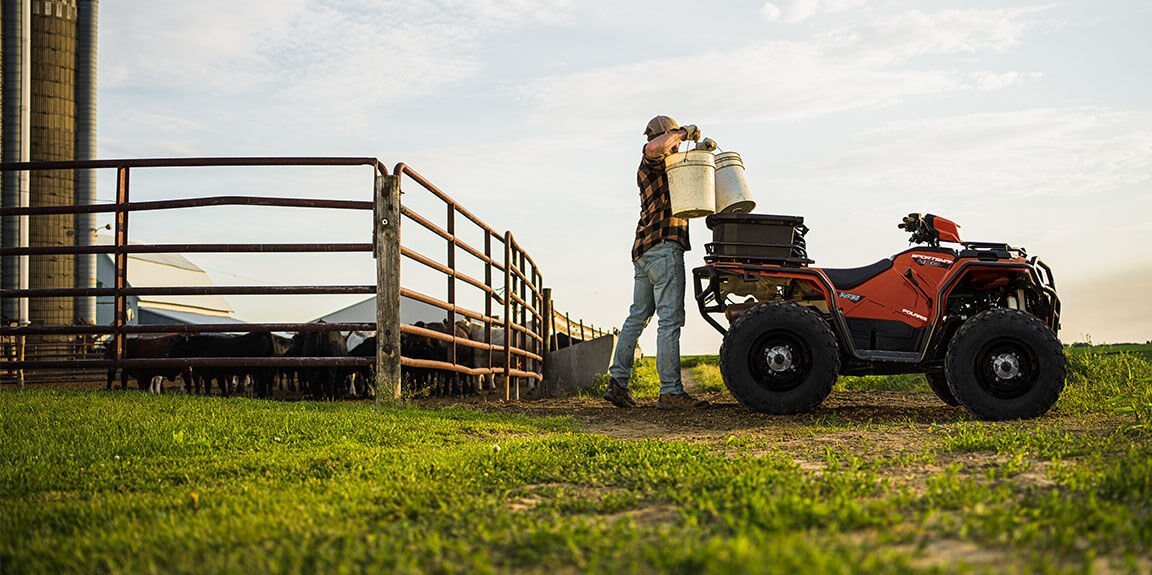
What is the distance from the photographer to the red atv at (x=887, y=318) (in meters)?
6.63

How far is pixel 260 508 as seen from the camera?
3.28 metres

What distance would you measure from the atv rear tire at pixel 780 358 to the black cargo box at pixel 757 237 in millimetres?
441

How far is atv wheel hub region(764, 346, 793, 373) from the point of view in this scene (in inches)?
272

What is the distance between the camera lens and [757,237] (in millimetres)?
7211

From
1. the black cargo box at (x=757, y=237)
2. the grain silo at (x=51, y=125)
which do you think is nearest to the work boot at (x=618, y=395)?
the black cargo box at (x=757, y=237)

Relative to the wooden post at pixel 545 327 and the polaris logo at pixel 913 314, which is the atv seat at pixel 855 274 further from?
the wooden post at pixel 545 327

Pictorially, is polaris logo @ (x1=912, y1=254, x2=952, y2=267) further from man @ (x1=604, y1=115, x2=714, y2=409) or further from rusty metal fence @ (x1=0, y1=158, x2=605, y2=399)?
rusty metal fence @ (x1=0, y1=158, x2=605, y2=399)

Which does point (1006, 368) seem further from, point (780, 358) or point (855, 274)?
point (780, 358)

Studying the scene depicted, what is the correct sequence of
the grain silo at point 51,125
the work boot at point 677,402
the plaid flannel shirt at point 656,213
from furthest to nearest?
the grain silo at point 51,125
the plaid flannel shirt at point 656,213
the work boot at point 677,402

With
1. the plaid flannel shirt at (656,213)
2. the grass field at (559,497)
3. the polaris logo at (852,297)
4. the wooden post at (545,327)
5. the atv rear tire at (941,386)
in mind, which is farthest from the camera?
the wooden post at (545,327)

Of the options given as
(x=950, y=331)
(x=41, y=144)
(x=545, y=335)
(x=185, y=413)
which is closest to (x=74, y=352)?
(x=41, y=144)

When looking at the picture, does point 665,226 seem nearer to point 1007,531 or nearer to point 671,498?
point 671,498

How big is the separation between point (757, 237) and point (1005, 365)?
6.30 feet

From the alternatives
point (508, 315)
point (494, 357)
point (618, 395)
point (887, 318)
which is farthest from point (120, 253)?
point (887, 318)
